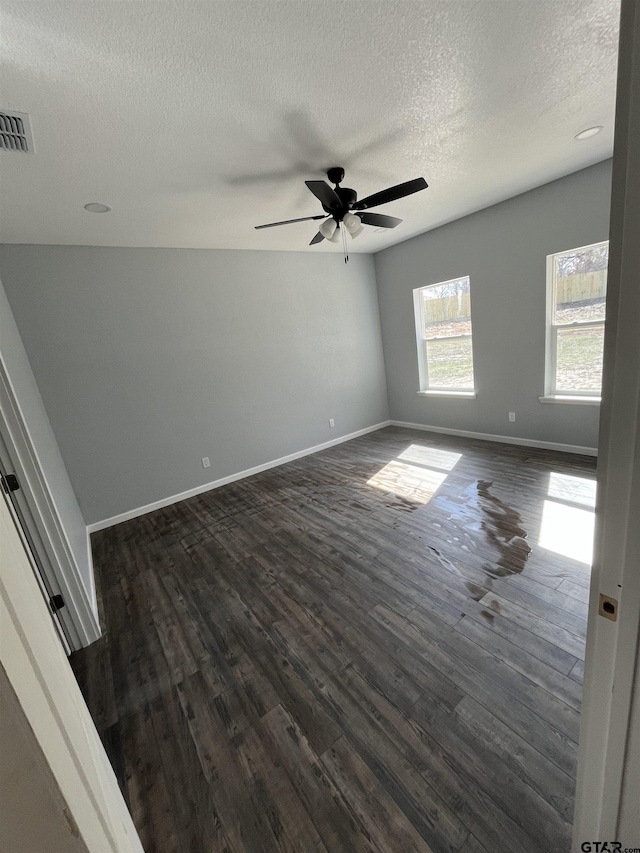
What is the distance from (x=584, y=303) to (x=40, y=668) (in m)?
4.43

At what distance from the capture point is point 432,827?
3.49 feet

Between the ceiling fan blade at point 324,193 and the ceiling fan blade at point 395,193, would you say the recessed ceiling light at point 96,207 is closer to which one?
the ceiling fan blade at point 324,193

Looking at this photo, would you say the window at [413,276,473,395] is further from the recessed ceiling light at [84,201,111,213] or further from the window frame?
the recessed ceiling light at [84,201,111,213]

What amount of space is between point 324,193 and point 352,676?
9.02 ft

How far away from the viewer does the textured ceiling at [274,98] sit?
1272 mm

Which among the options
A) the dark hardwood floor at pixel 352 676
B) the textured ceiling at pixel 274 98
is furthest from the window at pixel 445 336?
the dark hardwood floor at pixel 352 676

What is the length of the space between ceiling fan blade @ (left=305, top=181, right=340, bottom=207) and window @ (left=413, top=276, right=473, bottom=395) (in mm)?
2487

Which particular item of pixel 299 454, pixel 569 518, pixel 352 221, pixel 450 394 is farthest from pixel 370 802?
pixel 450 394

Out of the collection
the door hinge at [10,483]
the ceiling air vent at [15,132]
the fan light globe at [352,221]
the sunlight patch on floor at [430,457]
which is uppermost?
the ceiling air vent at [15,132]

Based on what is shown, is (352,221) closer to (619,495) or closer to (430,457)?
(619,495)

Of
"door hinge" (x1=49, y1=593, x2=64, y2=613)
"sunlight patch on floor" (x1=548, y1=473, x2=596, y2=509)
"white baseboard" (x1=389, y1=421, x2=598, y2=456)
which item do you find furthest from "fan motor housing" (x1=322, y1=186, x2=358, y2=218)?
"white baseboard" (x1=389, y1=421, x2=598, y2=456)

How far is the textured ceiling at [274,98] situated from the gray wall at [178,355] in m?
0.55

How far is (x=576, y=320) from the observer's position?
11.1 ft

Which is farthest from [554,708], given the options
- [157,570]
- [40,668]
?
[157,570]
